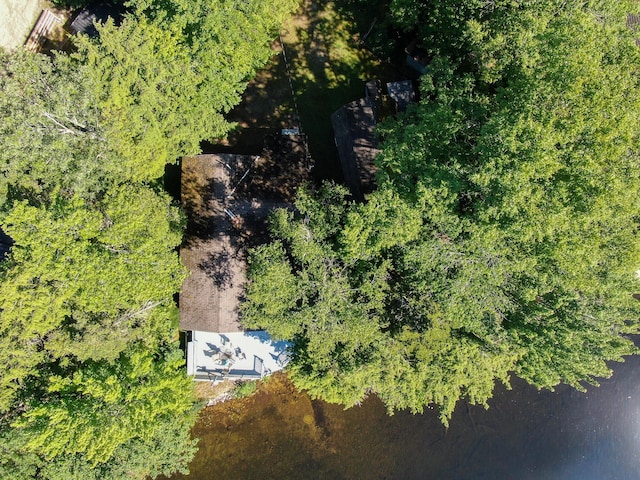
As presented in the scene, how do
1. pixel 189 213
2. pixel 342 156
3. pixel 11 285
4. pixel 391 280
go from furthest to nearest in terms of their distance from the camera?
1. pixel 342 156
2. pixel 189 213
3. pixel 391 280
4. pixel 11 285

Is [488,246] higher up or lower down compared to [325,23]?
lower down

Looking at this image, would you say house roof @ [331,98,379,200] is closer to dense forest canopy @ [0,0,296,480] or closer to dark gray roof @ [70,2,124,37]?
dense forest canopy @ [0,0,296,480]

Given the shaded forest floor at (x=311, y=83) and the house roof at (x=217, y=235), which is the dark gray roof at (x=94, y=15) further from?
the house roof at (x=217, y=235)

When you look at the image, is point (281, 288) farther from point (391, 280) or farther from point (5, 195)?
point (5, 195)

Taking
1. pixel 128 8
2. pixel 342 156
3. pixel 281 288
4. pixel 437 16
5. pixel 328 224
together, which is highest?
pixel 128 8

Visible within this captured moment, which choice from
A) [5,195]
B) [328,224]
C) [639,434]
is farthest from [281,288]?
[639,434]

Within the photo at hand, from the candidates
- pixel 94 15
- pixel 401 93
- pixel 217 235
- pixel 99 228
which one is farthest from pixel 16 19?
pixel 401 93

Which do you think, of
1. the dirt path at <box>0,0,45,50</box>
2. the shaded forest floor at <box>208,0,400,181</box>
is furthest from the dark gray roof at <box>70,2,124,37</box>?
the shaded forest floor at <box>208,0,400,181</box>
